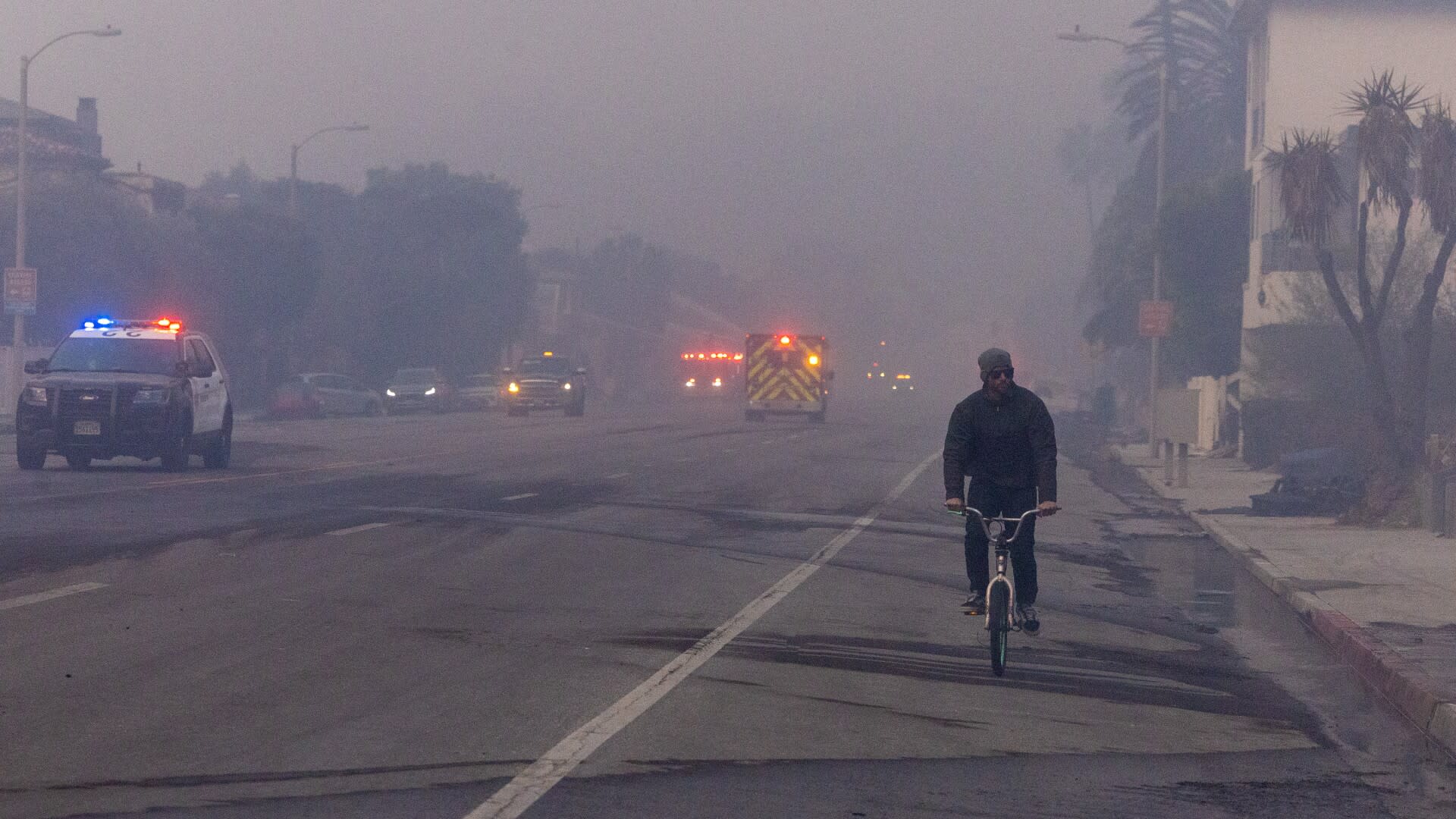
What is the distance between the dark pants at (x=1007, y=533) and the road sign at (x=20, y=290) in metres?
34.6

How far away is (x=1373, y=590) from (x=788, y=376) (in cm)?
4309

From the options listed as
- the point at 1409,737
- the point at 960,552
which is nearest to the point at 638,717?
the point at 1409,737

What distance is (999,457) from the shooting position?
33.7 feet

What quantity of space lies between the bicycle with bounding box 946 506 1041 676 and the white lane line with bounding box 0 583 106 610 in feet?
21.1

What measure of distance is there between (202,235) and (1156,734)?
58.9 metres

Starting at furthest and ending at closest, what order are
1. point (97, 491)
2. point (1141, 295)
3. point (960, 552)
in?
1. point (1141, 295)
2. point (97, 491)
3. point (960, 552)

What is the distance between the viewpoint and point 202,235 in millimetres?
62469

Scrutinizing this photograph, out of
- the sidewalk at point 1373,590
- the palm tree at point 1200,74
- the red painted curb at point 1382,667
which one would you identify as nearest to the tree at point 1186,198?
the palm tree at point 1200,74

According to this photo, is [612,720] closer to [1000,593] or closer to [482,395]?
[1000,593]

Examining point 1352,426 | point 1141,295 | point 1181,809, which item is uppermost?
point 1141,295

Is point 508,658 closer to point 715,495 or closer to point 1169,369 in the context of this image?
point 715,495

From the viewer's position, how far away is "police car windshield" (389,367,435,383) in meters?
63.5

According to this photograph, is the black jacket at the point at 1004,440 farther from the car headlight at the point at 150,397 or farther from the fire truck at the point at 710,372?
the fire truck at the point at 710,372

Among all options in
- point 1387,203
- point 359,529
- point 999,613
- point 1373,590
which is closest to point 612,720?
point 999,613
